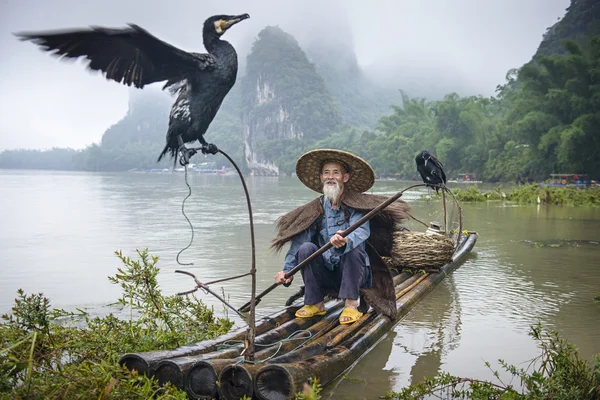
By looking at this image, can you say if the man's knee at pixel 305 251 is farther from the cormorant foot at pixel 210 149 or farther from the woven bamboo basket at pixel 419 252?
the woven bamboo basket at pixel 419 252

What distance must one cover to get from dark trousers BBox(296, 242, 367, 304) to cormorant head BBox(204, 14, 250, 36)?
1409 millimetres

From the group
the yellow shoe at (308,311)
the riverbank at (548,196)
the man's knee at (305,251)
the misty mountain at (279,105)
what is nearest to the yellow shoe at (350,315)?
the yellow shoe at (308,311)

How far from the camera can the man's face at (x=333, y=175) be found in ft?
12.1

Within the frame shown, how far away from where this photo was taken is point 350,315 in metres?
3.56

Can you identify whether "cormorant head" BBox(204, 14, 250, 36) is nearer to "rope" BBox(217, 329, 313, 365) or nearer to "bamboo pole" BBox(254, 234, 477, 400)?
"rope" BBox(217, 329, 313, 365)

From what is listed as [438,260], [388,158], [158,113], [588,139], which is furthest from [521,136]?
[158,113]

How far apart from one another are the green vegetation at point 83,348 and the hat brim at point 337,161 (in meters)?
1.18

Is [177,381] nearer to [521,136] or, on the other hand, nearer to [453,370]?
[453,370]

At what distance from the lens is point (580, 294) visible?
5301 millimetres

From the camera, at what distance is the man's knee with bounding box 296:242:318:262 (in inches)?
140

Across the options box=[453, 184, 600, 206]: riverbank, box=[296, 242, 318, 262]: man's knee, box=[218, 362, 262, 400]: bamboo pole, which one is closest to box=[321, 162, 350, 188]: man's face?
box=[296, 242, 318, 262]: man's knee

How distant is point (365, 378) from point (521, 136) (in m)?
27.2

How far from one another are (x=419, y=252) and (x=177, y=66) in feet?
10.4

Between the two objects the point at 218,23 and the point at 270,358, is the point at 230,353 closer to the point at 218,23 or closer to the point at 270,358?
the point at 270,358
